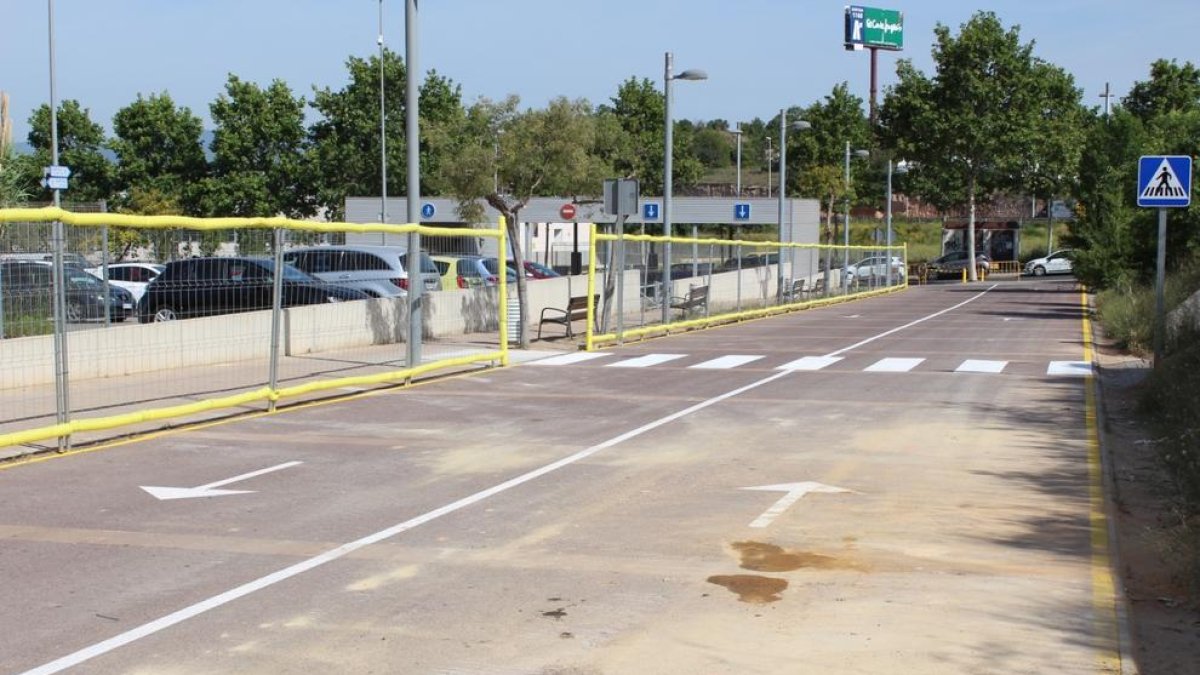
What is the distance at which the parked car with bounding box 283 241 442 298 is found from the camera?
19016 mm

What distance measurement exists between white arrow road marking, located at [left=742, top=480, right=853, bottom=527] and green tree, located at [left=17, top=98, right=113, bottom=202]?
58.2m

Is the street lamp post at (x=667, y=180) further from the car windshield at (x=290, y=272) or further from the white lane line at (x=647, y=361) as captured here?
the car windshield at (x=290, y=272)

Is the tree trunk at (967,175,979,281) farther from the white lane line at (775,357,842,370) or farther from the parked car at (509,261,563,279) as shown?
the white lane line at (775,357,842,370)

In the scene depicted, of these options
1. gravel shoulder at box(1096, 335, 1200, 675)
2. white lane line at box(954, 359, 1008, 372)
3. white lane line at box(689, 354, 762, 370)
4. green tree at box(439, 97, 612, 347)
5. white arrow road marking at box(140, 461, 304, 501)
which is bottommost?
gravel shoulder at box(1096, 335, 1200, 675)

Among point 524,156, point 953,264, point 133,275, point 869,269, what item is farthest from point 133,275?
point 953,264

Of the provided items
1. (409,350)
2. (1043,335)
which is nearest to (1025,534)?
(409,350)

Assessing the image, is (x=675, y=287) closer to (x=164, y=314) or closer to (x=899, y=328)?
(x=899, y=328)

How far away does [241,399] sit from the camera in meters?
14.4

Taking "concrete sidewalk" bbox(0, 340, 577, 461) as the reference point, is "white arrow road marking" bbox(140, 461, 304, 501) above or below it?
below

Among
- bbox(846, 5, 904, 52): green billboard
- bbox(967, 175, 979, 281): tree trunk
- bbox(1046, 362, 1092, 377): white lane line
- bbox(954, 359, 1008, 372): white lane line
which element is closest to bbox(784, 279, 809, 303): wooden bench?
bbox(954, 359, 1008, 372): white lane line

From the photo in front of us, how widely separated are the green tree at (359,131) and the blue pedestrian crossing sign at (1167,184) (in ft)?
168

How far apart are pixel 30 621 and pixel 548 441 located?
6707mm

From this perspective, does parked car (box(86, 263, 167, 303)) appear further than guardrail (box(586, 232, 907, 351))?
No

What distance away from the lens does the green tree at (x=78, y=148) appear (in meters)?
62.5
